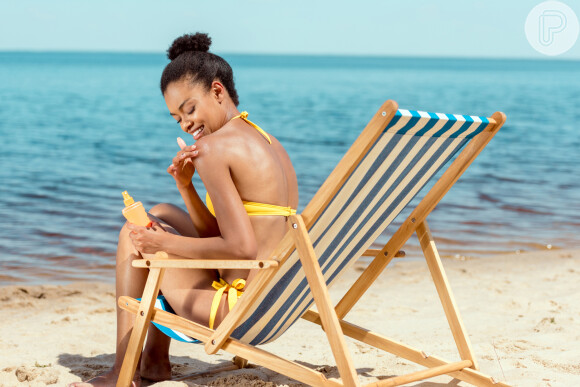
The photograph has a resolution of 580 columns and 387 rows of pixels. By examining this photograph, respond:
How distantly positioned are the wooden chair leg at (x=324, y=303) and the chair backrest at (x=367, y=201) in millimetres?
63

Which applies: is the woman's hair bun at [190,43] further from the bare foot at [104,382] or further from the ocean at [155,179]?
the ocean at [155,179]

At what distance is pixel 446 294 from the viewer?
3121 millimetres

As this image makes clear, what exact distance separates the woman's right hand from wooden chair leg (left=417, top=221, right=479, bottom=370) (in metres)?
1.00

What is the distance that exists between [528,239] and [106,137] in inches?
487

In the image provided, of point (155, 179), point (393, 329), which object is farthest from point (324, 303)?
point (155, 179)

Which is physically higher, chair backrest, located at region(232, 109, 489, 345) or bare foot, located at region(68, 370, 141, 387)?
chair backrest, located at region(232, 109, 489, 345)

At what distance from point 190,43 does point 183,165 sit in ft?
2.02

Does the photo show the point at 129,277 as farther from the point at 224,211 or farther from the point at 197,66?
the point at 197,66

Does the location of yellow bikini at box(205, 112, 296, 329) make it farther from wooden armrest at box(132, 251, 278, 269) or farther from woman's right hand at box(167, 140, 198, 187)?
wooden armrest at box(132, 251, 278, 269)

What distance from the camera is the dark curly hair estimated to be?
9.77 ft

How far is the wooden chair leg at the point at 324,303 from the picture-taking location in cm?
242

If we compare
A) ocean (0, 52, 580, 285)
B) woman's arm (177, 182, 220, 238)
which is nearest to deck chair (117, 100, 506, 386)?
woman's arm (177, 182, 220, 238)

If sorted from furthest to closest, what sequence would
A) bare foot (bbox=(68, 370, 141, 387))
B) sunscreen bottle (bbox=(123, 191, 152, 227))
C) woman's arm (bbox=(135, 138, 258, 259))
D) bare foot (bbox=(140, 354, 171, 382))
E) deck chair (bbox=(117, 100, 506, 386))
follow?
bare foot (bbox=(140, 354, 171, 382)) → bare foot (bbox=(68, 370, 141, 387)) → sunscreen bottle (bbox=(123, 191, 152, 227)) → woman's arm (bbox=(135, 138, 258, 259)) → deck chair (bbox=(117, 100, 506, 386))

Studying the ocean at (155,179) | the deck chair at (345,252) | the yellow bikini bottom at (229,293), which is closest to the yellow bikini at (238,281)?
the yellow bikini bottom at (229,293)
